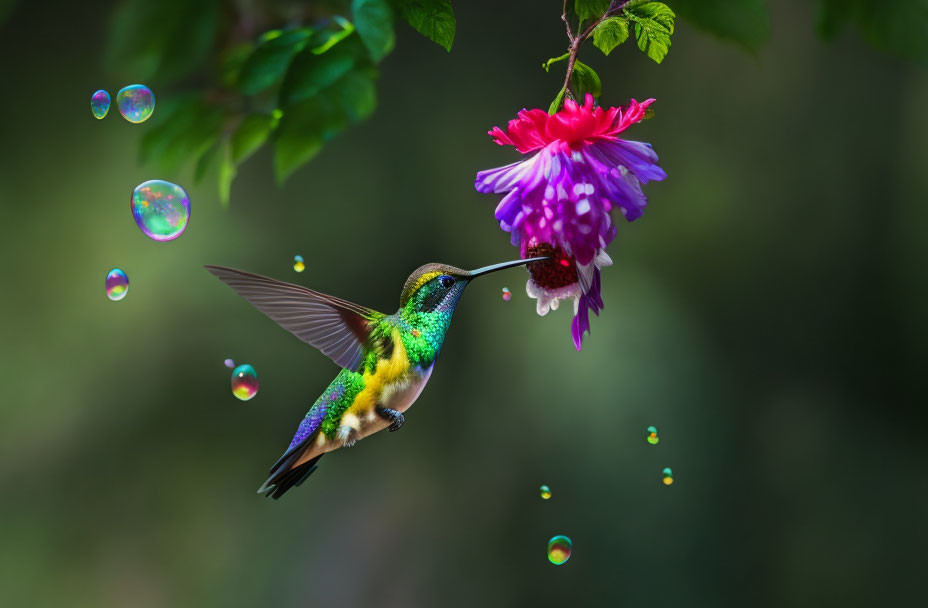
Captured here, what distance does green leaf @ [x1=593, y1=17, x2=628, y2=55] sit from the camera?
2.20ft

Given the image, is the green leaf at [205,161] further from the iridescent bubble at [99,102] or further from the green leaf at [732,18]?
the green leaf at [732,18]

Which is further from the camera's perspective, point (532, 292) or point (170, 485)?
point (170, 485)

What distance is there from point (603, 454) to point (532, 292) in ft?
4.14

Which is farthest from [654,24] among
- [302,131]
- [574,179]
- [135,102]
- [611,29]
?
[135,102]

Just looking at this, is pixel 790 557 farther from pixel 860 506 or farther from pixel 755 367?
pixel 755 367

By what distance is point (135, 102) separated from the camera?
2.81 ft

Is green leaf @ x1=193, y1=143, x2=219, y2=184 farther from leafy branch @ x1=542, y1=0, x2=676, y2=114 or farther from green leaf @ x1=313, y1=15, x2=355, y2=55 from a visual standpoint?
leafy branch @ x1=542, y1=0, x2=676, y2=114

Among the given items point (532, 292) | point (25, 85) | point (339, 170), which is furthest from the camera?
point (339, 170)

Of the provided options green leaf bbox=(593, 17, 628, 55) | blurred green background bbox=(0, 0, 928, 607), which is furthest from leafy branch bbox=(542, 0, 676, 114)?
blurred green background bbox=(0, 0, 928, 607)

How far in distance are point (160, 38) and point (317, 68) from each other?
0.46 ft

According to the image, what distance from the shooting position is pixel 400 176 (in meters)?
1.85

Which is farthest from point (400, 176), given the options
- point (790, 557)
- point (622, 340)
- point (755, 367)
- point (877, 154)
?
point (790, 557)

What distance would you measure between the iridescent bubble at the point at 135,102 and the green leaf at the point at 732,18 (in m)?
0.55

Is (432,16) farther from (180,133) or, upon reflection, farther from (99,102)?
(99,102)
